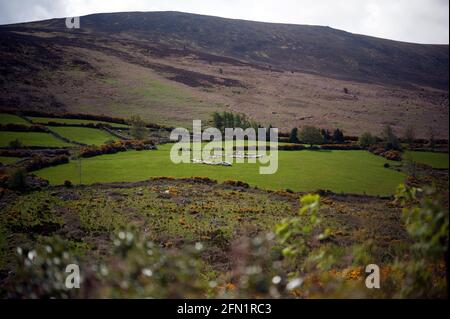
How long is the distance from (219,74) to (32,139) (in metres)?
89.2

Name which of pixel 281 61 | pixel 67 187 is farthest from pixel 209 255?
pixel 281 61

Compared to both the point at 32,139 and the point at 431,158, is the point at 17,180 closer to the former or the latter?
the point at 32,139

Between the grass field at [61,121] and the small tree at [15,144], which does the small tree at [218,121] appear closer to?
the grass field at [61,121]

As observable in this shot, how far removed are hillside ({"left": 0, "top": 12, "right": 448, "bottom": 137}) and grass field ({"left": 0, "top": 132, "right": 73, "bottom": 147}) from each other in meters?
27.1

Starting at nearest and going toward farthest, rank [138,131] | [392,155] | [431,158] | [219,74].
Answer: [431,158] < [392,155] < [138,131] < [219,74]

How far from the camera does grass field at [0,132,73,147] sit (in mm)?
45166

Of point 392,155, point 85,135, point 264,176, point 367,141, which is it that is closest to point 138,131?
point 85,135

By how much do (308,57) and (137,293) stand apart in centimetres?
18008

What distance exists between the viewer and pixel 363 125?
3467 inches

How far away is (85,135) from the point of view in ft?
178

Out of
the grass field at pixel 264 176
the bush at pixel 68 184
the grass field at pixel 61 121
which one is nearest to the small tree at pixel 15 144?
the grass field at pixel 264 176

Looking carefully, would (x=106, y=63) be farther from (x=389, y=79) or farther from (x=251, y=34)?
(x=389, y=79)
